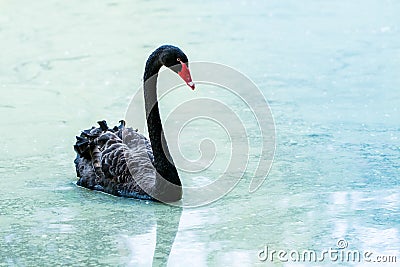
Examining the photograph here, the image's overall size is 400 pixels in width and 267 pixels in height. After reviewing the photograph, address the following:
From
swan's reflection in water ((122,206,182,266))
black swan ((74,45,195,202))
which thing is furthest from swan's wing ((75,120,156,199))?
swan's reflection in water ((122,206,182,266))

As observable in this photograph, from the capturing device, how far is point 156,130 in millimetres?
3051

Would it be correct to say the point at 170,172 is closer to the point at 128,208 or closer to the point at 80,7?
the point at 128,208

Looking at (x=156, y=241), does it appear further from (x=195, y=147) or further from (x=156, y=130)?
(x=195, y=147)

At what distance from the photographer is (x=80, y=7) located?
6.50 meters

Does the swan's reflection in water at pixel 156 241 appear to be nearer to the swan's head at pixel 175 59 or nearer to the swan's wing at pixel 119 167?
the swan's wing at pixel 119 167

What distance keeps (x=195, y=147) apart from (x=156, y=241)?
897mm

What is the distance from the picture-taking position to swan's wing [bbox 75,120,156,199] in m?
3.03

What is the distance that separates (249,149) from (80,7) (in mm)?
3373

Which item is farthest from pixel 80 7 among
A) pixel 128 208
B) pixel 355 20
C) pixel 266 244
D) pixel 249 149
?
pixel 266 244

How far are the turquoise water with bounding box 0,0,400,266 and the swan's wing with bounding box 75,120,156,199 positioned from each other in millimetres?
48

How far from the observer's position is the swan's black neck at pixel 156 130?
2988 mm

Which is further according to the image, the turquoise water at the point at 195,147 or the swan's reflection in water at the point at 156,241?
the turquoise water at the point at 195,147

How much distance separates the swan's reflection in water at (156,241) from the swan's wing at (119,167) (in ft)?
0.56

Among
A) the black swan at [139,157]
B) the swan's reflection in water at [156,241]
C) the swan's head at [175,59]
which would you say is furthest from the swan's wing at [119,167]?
the swan's head at [175,59]
